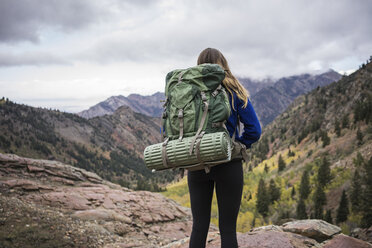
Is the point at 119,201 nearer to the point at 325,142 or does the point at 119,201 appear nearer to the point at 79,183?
the point at 79,183

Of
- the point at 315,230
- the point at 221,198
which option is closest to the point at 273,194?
the point at 315,230

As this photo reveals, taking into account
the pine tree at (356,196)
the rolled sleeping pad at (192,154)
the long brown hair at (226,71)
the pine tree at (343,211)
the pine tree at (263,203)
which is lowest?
the pine tree at (263,203)

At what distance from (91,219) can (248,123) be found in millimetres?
7283

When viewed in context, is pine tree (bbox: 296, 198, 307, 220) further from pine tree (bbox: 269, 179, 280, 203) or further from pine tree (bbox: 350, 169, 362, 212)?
pine tree (bbox: 269, 179, 280, 203)

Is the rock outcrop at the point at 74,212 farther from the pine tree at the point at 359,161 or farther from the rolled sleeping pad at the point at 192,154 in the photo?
the pine tree at the point at 359,161

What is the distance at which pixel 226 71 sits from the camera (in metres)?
3.10

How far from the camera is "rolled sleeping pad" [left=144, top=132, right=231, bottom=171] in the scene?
8.50ft

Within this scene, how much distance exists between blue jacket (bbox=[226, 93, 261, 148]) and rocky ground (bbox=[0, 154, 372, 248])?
2.82 metres

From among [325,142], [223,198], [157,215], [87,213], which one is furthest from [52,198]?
[325,142]

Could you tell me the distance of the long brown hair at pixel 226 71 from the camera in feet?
9.55

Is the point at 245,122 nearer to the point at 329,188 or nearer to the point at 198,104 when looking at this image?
the point at 198,104

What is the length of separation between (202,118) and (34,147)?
468ft

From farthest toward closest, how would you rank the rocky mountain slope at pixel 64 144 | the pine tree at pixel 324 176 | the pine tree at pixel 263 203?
the rocky mountain slope at pixel 64 144 → the pine tree at pixel 263 203 → the pine tree at pixel 324 176

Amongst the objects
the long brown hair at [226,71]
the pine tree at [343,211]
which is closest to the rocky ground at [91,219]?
the long brown hair at [226,71]
